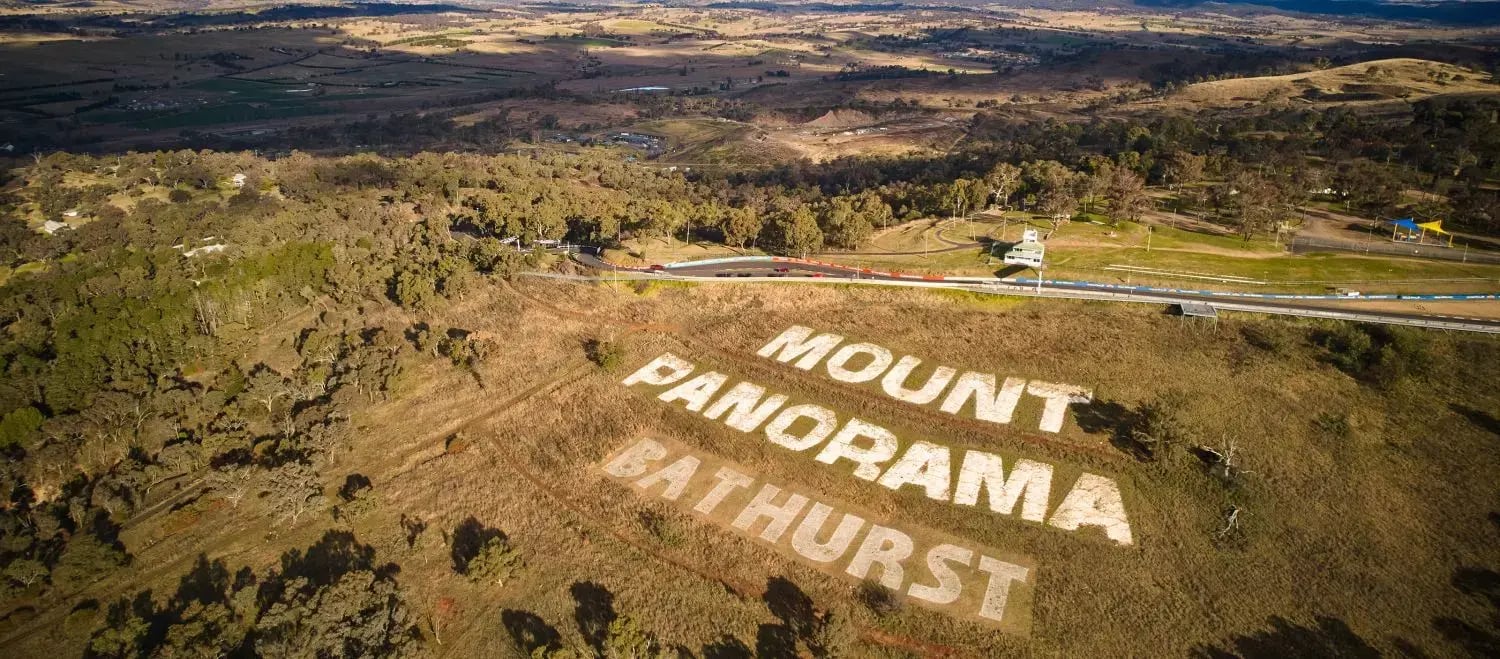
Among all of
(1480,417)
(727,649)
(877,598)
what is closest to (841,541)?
(877,598)

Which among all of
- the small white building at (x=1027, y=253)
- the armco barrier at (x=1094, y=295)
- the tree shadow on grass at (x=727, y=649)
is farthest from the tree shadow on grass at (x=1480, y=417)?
the tree shadow on grass at (x=727, y=649)

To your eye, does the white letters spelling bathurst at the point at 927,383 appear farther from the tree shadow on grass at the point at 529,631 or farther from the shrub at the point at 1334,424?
the tree shadow on grass at the point at 529,631

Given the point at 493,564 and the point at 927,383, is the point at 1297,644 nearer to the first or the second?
the point at 927,383

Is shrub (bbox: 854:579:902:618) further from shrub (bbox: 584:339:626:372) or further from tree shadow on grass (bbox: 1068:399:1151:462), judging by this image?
shrub (bbox: 584:339:626:372)

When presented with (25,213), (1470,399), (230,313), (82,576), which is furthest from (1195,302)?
(25,213)

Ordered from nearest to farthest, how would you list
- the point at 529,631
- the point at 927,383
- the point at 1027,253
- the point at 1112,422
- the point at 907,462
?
the point at 529,631 < the point at 907,462 < the point at 1112,422 < the point at 927,383 < the point at 1027,253

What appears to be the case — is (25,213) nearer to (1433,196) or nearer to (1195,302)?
(1195,302)

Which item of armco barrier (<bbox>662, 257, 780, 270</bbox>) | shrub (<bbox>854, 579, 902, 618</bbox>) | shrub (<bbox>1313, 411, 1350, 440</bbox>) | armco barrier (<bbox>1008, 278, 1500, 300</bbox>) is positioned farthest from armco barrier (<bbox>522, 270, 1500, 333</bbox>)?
shrub (<bbox>854, 579, 902, 618</bbox>)
